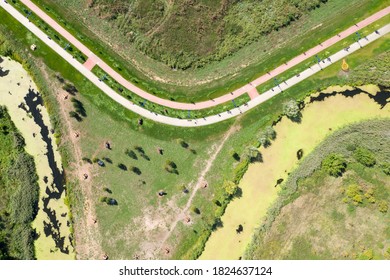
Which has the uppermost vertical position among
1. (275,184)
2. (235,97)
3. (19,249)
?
(235,97)

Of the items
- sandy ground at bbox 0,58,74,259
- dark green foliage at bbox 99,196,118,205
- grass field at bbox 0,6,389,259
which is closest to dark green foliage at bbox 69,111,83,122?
grass field at bbox 0,6,389,259

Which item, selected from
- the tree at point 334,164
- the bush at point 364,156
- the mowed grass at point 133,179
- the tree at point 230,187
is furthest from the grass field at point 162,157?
the bush at point 364,156

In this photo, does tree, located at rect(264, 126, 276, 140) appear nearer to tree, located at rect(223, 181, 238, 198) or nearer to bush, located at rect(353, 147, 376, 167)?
tree, located at rect(223, 181, 238, 198)

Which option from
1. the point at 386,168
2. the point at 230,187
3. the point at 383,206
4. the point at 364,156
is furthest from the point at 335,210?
the point at 230,187

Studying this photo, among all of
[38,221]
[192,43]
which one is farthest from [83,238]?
[192,43]

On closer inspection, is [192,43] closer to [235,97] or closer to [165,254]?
[235,97]

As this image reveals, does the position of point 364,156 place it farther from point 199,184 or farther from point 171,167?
A: point 171,167
